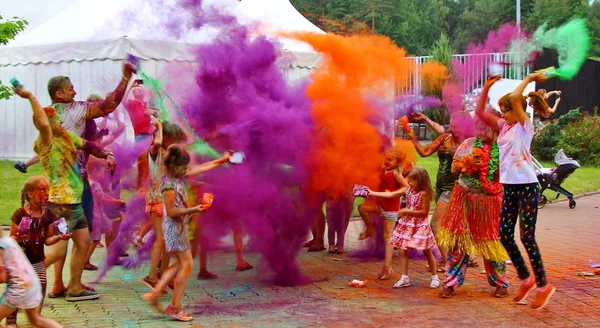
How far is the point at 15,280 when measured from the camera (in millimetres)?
4480

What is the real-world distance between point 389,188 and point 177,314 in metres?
2.58

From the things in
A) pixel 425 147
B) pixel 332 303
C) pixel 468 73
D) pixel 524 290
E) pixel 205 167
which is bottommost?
pixel 332 303

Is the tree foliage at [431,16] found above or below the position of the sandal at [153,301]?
above

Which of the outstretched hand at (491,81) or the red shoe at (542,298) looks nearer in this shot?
the red shoe at (542,298)

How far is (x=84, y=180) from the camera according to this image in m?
6.13

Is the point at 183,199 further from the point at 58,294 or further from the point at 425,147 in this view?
the point at 425,147

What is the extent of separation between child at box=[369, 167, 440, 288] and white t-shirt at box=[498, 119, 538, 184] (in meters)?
0.88

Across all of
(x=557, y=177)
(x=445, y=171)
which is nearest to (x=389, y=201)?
(x=445, y=171)

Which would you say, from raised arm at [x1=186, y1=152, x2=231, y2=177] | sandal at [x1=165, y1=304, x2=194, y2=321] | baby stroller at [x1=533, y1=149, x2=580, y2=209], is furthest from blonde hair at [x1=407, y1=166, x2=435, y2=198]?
baby stroller at [x1=533, y1=149, x2=580, y2=209]

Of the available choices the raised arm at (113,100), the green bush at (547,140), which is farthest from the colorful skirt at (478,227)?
the green bush at (547,140)

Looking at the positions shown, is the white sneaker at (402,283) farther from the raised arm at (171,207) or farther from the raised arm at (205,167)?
the raised arm at (171,207)

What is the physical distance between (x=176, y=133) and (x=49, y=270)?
7.47 ft

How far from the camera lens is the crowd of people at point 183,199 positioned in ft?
18.2

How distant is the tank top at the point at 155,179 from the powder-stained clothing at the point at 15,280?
1.62m
